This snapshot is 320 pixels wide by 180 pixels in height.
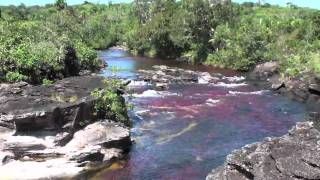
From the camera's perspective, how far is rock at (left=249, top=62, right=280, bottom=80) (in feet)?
207

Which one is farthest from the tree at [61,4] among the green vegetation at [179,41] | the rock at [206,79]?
the rock at [206,79]

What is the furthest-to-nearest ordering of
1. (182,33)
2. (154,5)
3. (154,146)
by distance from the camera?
(154,5) < (182,33) < (154,146)

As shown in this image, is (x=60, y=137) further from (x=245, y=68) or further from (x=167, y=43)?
(x=167, y=43)

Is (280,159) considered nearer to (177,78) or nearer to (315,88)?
(315,88)

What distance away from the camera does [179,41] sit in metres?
85.5

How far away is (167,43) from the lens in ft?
293

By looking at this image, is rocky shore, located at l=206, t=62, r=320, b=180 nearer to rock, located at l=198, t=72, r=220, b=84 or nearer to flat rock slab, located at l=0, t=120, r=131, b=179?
flat rock slab, located at l=0, t=120, r=131, b=179

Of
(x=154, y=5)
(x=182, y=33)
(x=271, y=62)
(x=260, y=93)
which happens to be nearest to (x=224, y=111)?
(x=260, y=93)

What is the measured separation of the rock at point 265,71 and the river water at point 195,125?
691 centimetres

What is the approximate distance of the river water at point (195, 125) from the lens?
29.4m

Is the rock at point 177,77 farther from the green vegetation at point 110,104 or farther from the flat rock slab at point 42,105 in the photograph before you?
the flat rock slab at point 42,105

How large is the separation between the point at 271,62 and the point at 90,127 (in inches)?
1540

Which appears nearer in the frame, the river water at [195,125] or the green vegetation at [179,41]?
the river water at [195,125]

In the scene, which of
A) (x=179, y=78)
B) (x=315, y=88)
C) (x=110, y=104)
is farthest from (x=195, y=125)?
(x=179, y=78)
